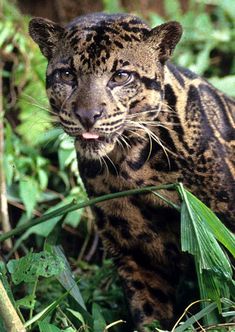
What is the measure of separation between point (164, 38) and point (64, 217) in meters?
1.14

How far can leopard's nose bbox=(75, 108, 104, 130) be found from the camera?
4883 mm

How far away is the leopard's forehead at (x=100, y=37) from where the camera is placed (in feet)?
16.7

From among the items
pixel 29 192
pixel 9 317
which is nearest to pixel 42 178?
pixel 29 192

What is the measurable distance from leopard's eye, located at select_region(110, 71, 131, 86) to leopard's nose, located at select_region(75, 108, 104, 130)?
268mm

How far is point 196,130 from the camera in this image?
5480 mm

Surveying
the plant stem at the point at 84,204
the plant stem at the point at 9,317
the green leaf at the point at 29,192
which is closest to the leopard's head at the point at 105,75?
the plant stem at the point at 84,204

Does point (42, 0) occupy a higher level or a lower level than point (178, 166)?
Result: higher

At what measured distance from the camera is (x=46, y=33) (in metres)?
5.43

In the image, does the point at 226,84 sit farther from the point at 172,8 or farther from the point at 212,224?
the point at 212,224

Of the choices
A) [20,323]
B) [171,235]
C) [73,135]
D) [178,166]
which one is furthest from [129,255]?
[20,323]

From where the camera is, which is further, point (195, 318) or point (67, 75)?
point (67, 75)

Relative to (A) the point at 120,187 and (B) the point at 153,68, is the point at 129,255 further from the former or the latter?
(B) the point at 153,68

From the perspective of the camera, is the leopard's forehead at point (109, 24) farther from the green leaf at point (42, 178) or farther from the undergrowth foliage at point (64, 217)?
the green leaf at point (42, 178)

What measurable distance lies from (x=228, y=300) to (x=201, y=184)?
721 mm
